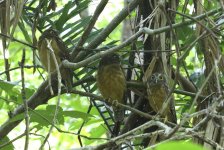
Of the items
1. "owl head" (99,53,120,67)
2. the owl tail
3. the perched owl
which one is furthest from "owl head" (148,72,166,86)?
"owl head" (99,53,120,67)

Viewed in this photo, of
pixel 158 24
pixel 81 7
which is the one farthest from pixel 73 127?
pixel 158 24

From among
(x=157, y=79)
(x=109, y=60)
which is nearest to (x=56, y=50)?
(x=109, y=60)

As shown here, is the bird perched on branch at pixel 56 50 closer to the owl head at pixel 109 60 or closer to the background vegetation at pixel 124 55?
Answer: the background vegetation at pixel 124 55

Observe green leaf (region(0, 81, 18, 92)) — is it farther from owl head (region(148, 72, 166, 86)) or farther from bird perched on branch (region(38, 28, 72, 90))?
owl head (region(148, 72, 166, 86))

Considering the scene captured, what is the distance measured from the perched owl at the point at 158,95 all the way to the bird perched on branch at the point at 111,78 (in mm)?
294

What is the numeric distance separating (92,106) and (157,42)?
0.63 metres

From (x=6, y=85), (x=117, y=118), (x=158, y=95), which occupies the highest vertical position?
(x=6, y=85)

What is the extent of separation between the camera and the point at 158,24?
91.2 inches

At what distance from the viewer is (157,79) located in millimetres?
2754

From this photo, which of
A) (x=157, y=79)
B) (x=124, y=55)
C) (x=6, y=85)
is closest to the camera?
(x=6, y=85)

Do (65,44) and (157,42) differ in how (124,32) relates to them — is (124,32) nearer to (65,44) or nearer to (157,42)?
(65,44)

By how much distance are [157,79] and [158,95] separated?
3.7 inches

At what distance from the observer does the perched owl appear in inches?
103

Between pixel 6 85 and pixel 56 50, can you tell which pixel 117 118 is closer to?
pixel 56 50
